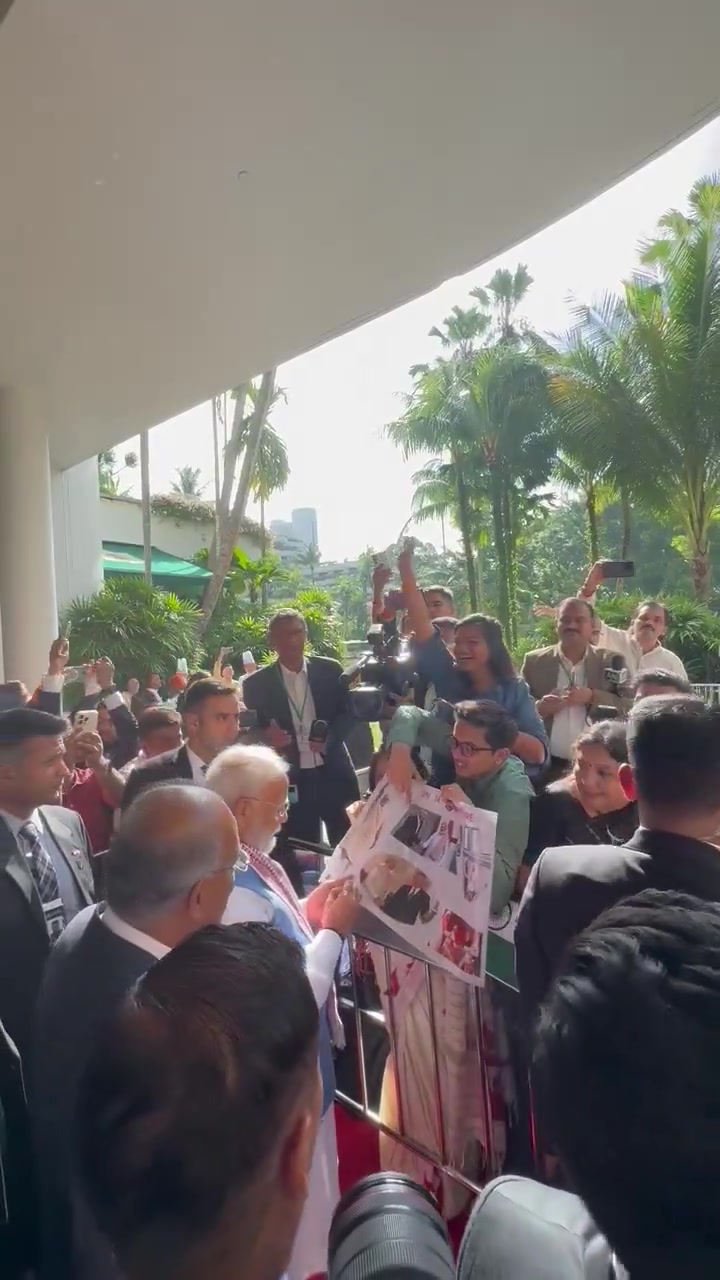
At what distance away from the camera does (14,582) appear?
26.7 ft

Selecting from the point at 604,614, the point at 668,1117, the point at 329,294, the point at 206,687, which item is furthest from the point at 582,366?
the point at 668,1117

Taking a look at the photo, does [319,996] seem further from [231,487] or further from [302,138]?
[231,487]

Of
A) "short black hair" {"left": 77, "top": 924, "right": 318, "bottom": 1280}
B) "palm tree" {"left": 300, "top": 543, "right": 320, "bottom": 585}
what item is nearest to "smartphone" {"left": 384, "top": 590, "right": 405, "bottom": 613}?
"short black hair" {"left": 77, "top": 924, "right": 318, "bottom": 1280}

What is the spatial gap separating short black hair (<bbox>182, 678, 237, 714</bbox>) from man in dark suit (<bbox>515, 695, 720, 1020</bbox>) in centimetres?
206

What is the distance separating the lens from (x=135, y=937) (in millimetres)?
1785

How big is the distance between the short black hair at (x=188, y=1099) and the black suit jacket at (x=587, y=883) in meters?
0.98

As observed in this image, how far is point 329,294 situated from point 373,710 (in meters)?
3.51

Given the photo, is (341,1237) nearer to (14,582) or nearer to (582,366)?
(14,582)

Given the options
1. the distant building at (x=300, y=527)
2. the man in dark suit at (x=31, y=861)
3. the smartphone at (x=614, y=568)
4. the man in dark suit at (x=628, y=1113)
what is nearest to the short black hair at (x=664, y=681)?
the smartphone at (x=614, y=568)

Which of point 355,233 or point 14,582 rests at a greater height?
point 355,233

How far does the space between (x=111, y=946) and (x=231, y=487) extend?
1591 cm

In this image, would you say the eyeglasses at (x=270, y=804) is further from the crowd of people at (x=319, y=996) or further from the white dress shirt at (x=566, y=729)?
the white dress shirt at (x=566, y=729)

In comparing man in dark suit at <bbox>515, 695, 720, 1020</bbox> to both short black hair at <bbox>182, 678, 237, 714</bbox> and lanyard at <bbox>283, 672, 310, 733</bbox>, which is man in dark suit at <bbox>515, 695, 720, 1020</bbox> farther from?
lanyard at <bbox>283, 672, 310, 733</bbox>

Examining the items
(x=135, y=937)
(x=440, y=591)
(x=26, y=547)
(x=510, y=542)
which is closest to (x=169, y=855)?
(x=135, y=937)
